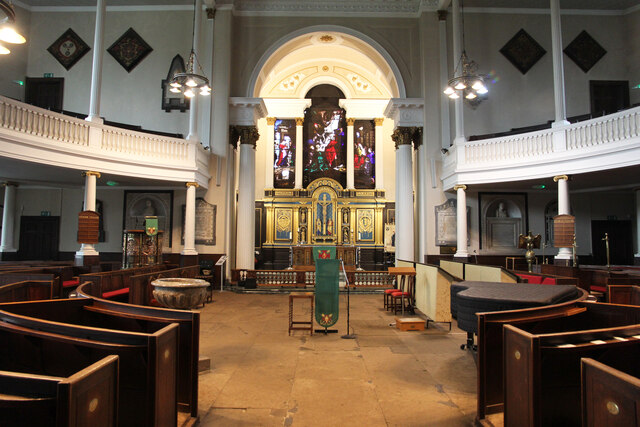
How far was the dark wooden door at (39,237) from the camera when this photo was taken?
14.4 metres

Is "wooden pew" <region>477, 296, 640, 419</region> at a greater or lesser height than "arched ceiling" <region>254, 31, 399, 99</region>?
lesser

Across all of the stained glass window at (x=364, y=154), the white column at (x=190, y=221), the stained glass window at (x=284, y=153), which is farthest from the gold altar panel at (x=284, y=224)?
the white column at (x=190, y=221)

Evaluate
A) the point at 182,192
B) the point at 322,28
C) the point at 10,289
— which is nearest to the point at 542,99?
the point at 322,28

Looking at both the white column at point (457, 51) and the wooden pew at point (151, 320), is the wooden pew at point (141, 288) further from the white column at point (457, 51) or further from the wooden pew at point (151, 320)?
the white column at point (457, 51)

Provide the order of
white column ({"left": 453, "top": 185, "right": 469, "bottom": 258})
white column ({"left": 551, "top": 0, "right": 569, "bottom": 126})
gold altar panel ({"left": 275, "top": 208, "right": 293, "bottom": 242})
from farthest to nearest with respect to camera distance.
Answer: gold altar panel ({"left": 275, "top": 208, "right": 293, "bottom": 242})
white column ({"left": 453, "top": 185, "right": 469, "bottom": 258})
white column ({"left": 551, "top": 0, "right": 569, "bottom": 126})

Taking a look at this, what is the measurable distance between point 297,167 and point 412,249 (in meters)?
8.84

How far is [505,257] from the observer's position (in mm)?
13602

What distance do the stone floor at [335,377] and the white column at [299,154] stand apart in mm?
13767

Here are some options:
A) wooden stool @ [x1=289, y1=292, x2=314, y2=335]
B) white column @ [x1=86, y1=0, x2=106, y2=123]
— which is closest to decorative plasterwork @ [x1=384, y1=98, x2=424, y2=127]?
white column @ [x1=86, y1=0, x2=106, y2=123]

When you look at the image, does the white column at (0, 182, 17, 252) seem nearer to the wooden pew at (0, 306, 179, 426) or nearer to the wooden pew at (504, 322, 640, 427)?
the wooden pew at (0, 306, 179, 426)

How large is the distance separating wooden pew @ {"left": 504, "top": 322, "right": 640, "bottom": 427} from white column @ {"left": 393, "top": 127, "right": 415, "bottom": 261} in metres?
11.2

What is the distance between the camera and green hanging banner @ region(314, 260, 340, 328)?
244 inches

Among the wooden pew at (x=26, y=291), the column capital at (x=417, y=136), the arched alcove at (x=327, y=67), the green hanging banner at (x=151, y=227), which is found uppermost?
the arched alcove at (x=327, y=67)

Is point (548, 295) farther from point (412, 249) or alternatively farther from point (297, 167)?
point (297, 167)
